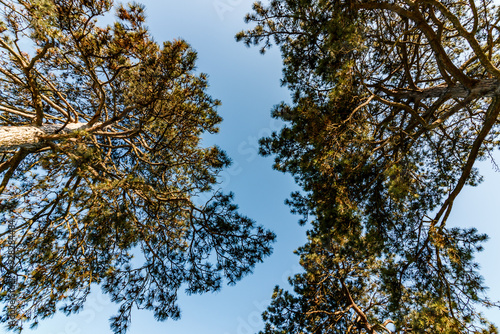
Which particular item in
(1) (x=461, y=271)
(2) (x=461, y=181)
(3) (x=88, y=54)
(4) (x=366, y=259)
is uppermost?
(3) (x=88, y=54)

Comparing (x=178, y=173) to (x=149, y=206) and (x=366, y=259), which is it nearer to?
(x=149, y=206)

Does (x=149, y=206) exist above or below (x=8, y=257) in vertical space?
above

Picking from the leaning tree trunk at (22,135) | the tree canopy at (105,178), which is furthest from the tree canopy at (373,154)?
the leaning tree trunk at (22,135)

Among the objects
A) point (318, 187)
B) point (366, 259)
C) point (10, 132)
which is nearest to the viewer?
point (10, 132)

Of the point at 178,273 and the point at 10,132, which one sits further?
the point at 178,273

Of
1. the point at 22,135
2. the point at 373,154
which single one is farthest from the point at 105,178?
the point at 373,154

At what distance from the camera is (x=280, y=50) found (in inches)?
196

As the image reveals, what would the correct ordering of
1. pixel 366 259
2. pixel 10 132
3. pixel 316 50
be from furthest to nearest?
pixel 366 259, pixel 316 50, pixel 10 132

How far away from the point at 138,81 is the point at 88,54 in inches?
32.6

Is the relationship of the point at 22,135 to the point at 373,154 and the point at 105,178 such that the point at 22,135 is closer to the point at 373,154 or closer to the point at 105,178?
the point at 105,178

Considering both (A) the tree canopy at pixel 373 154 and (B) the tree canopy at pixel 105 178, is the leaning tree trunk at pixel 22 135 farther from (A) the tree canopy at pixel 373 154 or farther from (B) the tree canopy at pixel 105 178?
(A) the tree canopy at pixel 373 154

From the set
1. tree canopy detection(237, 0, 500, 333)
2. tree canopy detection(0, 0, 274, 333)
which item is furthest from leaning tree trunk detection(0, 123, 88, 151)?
tree canopy detection(237, 0, 500, 333)

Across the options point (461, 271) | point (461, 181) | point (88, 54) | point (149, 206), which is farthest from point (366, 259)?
point (88, 54)

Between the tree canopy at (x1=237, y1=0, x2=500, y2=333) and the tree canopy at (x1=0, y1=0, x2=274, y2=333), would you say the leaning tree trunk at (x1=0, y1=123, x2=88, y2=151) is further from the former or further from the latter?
the tree canopy at (x1=237, y1=0, x2=500, y2=333)
